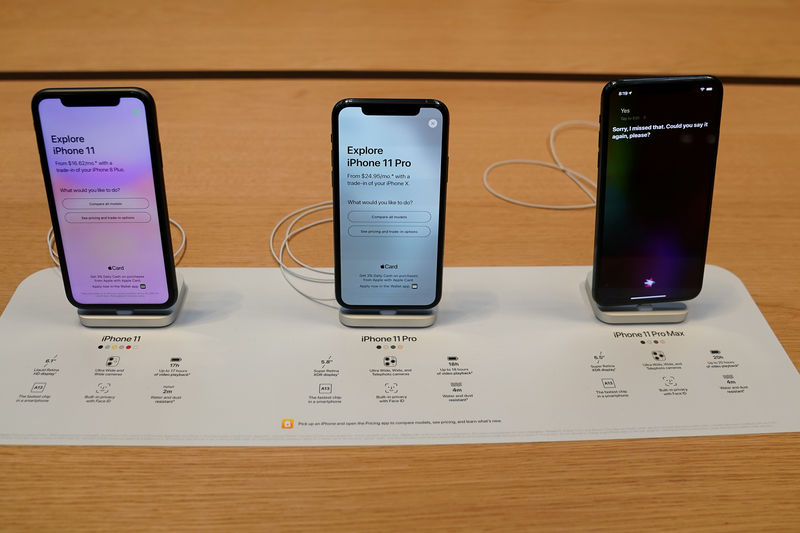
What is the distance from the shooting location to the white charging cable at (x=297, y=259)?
872 millimetres

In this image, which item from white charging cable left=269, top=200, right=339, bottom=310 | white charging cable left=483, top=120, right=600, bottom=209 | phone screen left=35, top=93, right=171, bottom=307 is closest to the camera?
phone screen left=35, top=93, right=171, bottom=307

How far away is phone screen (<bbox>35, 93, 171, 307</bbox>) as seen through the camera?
74cm

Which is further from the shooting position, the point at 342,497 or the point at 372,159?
the point at 372,159

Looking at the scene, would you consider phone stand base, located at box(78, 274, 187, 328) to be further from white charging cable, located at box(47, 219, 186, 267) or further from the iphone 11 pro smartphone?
white charging cable, located at box(47, 219, 186, 267)

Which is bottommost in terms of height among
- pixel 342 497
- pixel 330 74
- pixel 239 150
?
pixel 342 497

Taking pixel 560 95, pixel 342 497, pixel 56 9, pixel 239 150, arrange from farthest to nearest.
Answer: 1. pixel 56 9
2. pixel 560 95
3. pixel 239 150
4. pixel 342 497

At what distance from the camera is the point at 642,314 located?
0.83 meters

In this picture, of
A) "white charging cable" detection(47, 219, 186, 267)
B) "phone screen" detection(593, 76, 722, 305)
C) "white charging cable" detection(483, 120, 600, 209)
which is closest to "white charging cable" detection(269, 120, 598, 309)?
"white charging cable" detection(483, 120, 600, 209)

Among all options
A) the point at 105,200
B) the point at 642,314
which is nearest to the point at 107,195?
the point at 105,200

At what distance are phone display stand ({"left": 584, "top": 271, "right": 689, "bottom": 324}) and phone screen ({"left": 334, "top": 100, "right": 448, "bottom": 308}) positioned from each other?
19 centimetres

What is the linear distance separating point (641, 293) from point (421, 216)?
0.85 ft

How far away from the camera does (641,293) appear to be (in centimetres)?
82

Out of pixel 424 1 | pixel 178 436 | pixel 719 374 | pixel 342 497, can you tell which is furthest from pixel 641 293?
pixel 424 1

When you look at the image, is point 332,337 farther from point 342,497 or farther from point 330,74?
point 330,74
